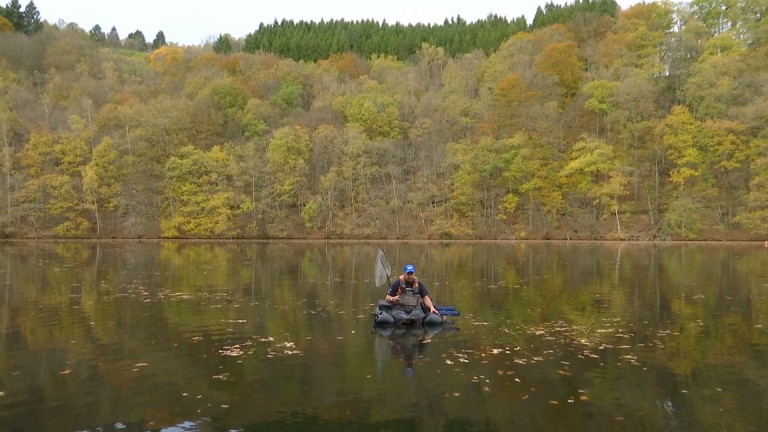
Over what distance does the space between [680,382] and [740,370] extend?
70.1 inches

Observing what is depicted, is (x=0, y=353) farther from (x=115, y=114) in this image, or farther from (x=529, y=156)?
(x=115, y=114)

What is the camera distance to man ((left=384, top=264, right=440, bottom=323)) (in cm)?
1705

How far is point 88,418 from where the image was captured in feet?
32.0

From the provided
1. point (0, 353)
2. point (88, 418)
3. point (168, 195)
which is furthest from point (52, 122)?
point (88, 418)

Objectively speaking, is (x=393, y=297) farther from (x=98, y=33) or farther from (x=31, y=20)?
(x=98, y=33)

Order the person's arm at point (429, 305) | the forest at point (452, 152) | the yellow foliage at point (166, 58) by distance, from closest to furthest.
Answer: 1. the person's arm at point (429, 305)
2. the forest at point (452, 152)
3. the yellow foliage at point (166, 58)

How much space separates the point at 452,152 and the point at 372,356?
53.3 meters

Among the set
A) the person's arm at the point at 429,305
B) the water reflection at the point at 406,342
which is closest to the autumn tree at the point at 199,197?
the person's arm at the point at 429,305

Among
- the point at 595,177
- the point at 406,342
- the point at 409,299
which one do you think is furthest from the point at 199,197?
the point at 406,342

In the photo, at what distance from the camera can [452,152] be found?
65812 mm

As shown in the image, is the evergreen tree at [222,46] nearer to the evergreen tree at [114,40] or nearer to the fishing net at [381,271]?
the evergreen tree at [114,40]

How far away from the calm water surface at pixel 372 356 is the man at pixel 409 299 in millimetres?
710

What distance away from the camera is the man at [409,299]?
17047 millimetres

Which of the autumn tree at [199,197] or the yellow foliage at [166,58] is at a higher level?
the yellow foliage at [166,58]
